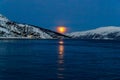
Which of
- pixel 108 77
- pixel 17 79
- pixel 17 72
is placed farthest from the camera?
pixel 17 72

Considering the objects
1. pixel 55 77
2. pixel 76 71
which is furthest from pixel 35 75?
pixel 76 71

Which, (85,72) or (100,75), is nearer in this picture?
(100,75)

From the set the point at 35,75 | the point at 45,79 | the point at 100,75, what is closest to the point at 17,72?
the point at 35,75

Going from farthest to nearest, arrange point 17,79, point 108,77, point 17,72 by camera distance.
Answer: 1. point 17,72
2. point 108,77
3. point 17,79

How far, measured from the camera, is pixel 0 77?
69.7 m

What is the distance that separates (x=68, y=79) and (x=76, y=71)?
42.1ft

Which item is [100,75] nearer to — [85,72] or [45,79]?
[85,72]

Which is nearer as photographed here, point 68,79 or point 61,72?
point 68,79

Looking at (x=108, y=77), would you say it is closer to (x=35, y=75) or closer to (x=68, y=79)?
(x=68, y=79)

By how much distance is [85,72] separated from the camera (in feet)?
262

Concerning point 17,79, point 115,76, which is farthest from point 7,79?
point 115,76

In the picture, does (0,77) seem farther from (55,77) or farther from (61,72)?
(61,72)

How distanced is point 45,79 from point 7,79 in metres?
6.45

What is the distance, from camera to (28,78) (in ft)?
226
